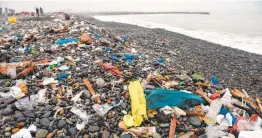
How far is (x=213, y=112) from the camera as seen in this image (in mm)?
5191

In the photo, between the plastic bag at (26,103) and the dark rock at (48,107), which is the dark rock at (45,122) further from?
the plastic bag at (26,103)

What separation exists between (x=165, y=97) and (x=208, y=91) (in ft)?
6.29

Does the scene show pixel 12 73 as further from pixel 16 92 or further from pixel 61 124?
pixel 61 124

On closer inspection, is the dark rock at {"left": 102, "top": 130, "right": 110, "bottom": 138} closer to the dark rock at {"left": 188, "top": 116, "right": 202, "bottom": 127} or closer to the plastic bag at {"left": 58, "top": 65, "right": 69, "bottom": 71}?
the dark rock at {"left": 188, "top": 116, "right": 202, "bottom": 127}

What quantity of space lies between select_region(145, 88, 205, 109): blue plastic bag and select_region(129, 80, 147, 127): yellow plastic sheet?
169 millimetres

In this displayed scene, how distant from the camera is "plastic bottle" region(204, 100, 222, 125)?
16.3 feet

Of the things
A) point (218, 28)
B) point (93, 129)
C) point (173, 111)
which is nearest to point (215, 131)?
point (173, 111)

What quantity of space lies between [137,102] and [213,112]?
1.78m

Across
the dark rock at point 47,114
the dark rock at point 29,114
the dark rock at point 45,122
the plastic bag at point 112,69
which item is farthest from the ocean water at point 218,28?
the dark rock at point 29,114

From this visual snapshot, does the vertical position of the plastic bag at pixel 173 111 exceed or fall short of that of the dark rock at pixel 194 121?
it exceeds it

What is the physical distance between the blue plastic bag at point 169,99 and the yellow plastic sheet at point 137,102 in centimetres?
17

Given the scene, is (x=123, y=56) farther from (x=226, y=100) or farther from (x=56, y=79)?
(x=226, y=100)

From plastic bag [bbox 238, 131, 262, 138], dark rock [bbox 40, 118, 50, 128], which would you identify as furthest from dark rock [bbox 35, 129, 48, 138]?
plastic bag [bbox 238, 131, 262, 138]

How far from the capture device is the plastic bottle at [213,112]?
496 cm
